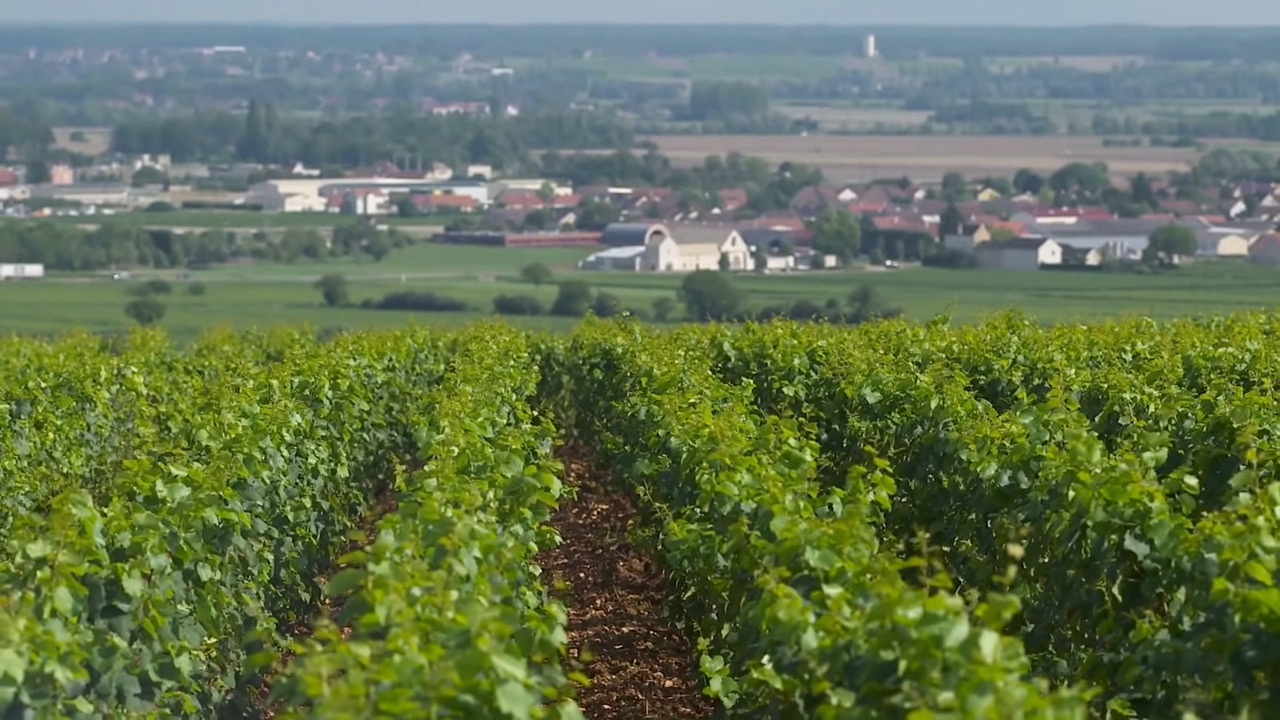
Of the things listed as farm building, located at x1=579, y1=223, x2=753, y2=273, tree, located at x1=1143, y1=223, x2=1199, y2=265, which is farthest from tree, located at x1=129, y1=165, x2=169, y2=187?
tree, located at x1=1143, y1=223, x2=1199, y2=265

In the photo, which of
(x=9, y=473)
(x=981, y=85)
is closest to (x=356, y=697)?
(x=9, y=473)

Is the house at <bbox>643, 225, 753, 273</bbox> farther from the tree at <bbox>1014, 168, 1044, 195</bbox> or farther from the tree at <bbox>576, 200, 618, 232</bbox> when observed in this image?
the tree at <bbox>1014, 168, 1044, 195</bbox>

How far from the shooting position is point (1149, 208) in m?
93.8

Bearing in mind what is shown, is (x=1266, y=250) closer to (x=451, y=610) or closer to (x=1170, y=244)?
(x=1170, y=244)

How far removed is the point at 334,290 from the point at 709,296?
49.1 ft

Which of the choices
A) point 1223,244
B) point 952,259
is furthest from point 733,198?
point 1223,244

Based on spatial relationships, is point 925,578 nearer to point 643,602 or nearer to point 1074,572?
point 1074,572

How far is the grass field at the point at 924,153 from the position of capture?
404ft

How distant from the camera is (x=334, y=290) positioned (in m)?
67.2

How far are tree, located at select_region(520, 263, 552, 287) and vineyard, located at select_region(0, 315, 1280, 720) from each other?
177 ft

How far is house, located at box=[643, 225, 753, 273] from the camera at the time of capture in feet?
255

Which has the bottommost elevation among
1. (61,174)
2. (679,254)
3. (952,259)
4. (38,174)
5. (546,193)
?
(61,174)

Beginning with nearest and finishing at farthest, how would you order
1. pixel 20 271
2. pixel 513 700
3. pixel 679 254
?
pixel 513 700, pixel 20 271, pixel 679 254

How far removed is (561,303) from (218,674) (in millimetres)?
48337
